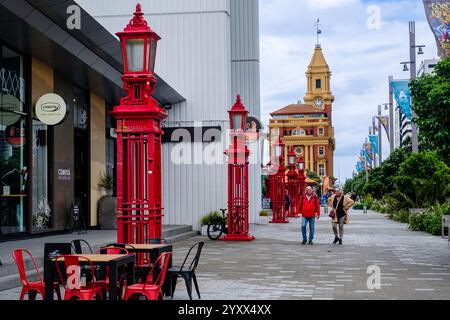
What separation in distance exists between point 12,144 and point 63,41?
119 inches

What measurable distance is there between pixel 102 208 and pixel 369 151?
5576 centimetres

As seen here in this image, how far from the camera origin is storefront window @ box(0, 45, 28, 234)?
16922mm

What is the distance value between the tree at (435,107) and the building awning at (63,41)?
7736mm

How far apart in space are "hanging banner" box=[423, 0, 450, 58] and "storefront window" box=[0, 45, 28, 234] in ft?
46.9

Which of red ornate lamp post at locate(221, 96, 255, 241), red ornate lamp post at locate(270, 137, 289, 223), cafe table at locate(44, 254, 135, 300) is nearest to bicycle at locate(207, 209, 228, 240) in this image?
red ornate lamp post at locate(221, 96, 255, 241)

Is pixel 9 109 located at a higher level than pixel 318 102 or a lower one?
lower

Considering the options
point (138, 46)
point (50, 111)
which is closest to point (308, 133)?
point (50, 111)

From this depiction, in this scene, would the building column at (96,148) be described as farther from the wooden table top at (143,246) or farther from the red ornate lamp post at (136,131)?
the wooden table top at (143,246)

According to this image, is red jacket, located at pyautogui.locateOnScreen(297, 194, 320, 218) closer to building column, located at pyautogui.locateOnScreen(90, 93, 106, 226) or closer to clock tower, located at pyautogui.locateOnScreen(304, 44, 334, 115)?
building column, located at pyautogui.locateOnScreen(90, 93, 106, 226)

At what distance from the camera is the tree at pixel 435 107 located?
1466 cm

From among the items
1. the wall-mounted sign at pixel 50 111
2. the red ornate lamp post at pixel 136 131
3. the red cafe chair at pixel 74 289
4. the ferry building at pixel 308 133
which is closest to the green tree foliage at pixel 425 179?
the wall-mounted sign at pixel 50 111

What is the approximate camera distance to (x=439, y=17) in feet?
80.9

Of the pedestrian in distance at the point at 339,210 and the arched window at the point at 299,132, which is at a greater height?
the arched window at the point at 299,132

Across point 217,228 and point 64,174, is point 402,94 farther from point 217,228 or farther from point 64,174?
point 64,174
